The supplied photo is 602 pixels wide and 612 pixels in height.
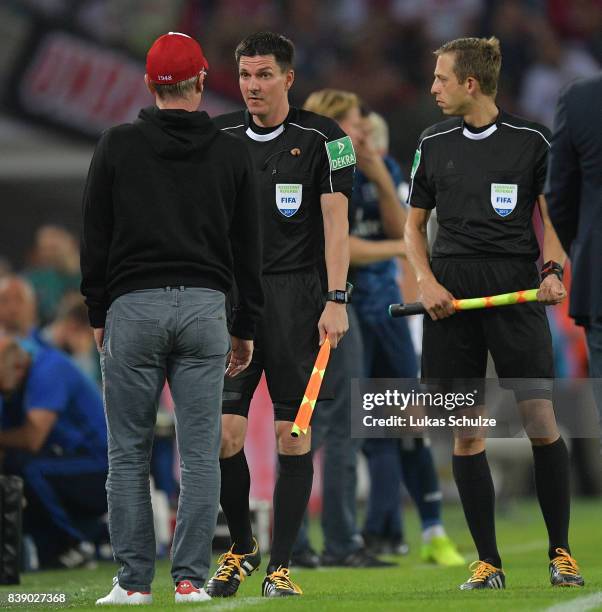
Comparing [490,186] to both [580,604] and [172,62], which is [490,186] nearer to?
[172,62]

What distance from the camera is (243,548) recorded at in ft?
17.9

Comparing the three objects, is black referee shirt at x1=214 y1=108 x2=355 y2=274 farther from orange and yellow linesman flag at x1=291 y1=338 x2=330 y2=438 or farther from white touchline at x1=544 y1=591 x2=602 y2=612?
white touchline at x1=544 y1=591 x2=602 y2=612

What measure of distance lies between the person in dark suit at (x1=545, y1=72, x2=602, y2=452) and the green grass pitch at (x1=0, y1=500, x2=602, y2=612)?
744mm

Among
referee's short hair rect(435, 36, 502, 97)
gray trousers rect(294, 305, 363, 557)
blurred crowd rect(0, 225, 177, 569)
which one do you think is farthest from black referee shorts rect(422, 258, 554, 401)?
blurred crowd rect(0, 225, 177, 569)

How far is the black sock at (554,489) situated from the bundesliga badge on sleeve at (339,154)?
1253 millimetres

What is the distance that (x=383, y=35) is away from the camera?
52.1ft

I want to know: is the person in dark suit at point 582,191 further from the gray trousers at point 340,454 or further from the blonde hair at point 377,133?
the blonde hair at point 377,133

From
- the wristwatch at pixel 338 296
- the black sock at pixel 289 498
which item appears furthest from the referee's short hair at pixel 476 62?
the black sock at pixel 289 498

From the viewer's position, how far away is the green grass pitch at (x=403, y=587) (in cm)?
468

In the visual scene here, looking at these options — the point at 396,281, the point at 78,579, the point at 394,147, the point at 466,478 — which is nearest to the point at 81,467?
the point at 78,579

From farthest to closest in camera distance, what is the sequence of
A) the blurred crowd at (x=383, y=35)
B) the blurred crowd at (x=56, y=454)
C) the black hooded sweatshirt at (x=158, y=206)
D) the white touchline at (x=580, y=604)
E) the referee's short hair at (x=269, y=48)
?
1. the blurred crowd at (x=383, y=35)
2. the blurred crowd at (x=56, y=454)
3. the referee's short hair at (x=269, y=48)
4. the black hooded sweatshirt at (x=158, y=206)
5. the white touchline at (x=580, y=604)

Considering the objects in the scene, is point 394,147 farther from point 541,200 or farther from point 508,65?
point 541,200

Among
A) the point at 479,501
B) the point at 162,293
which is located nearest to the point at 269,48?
the point at 162,293

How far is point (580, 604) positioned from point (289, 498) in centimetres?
116
